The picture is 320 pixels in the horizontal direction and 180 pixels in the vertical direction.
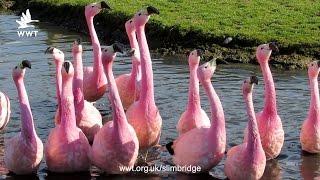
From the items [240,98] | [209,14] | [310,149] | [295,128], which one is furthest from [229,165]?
[209,14]

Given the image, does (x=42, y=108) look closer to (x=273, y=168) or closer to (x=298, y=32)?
(x=273, y=168)

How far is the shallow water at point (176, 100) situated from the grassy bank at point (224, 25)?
2.96ft

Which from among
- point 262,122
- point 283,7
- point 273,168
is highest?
point 283,7

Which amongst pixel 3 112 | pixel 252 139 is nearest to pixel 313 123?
pixel 252 139

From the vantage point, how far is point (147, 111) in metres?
8.37

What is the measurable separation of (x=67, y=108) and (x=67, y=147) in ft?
1.62

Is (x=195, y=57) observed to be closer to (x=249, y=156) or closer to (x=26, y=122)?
(x=249, y=156)

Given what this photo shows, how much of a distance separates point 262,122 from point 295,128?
145 cm

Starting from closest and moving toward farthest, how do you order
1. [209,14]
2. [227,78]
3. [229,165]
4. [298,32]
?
[229,165], [227,78], [298,32], [209,14]

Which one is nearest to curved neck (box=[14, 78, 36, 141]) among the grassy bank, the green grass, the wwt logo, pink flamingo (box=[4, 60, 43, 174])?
pink flamingo (box=[4, 60, 43, 174])

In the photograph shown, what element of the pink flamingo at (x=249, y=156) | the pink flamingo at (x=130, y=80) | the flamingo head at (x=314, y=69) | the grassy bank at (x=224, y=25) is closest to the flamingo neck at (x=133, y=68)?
the pink flamingo at (x=130, y=80)

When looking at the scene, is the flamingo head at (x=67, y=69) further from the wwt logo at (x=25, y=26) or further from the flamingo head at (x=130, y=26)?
the wwt logo at (x=25, y=26)

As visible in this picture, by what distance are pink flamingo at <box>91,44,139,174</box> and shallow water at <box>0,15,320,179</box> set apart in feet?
0.84

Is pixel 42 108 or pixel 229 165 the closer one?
pixel 229 165
